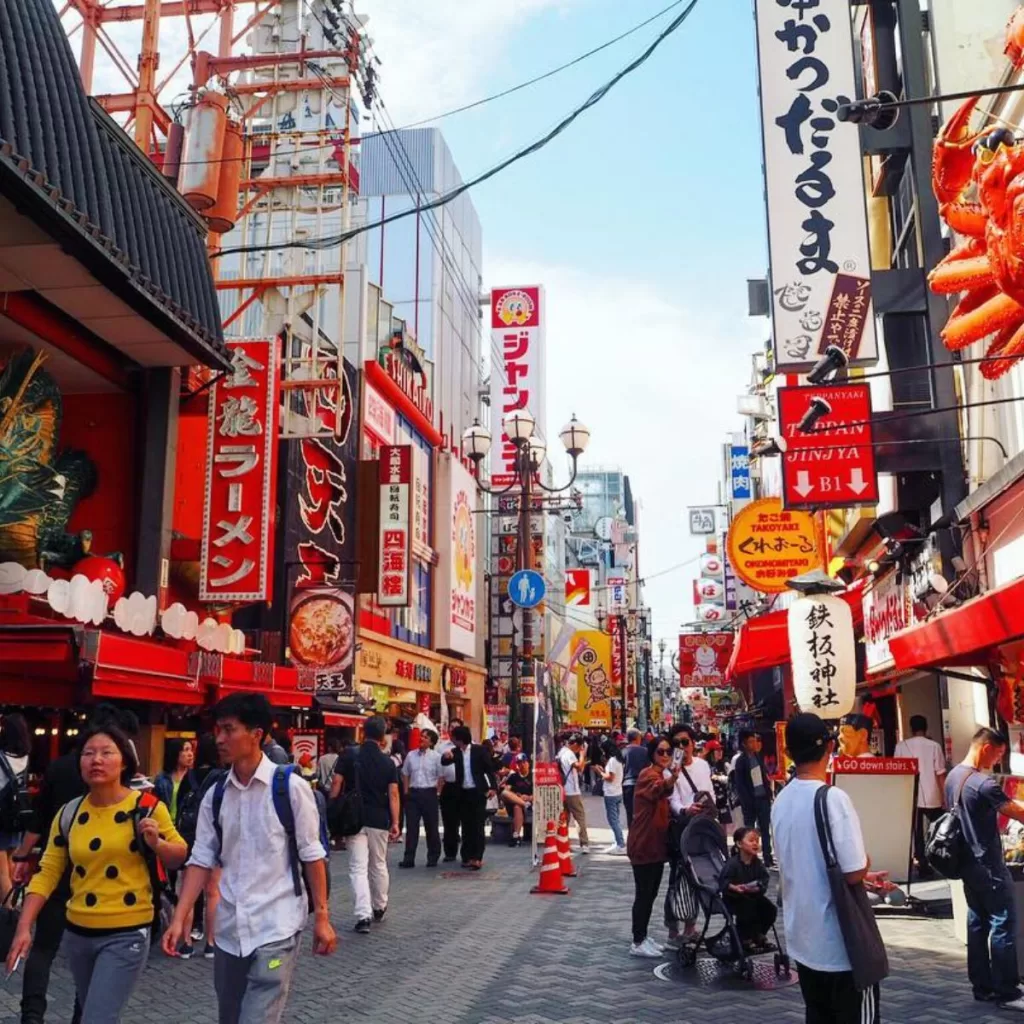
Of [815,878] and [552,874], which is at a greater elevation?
[815,878]

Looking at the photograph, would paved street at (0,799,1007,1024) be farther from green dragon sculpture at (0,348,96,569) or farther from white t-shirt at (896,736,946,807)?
green dragon sculpture at (0,348,96,569)

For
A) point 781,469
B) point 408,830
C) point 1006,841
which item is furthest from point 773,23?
point 408,830

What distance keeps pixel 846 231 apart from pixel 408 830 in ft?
32.9

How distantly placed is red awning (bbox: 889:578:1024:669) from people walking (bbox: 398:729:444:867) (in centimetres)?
659

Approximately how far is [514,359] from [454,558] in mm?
9406

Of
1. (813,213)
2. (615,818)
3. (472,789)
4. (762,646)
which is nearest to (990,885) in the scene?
(813,213)

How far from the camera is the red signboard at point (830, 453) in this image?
14.2m

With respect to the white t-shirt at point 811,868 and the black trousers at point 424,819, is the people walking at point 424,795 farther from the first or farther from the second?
the white t-shirt at point 811,868

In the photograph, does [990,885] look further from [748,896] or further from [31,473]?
[31,473]

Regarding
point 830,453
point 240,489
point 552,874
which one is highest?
point 240,489

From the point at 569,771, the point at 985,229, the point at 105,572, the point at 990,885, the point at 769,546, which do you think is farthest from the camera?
the point at 769,546

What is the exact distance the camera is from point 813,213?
13.6m

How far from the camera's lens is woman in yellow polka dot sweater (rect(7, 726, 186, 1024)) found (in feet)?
15.2

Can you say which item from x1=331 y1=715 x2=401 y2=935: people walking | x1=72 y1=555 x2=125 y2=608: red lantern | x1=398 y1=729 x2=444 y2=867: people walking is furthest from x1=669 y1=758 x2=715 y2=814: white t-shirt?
x1=72 y1=555 x2=125 y2=608: red lantern
